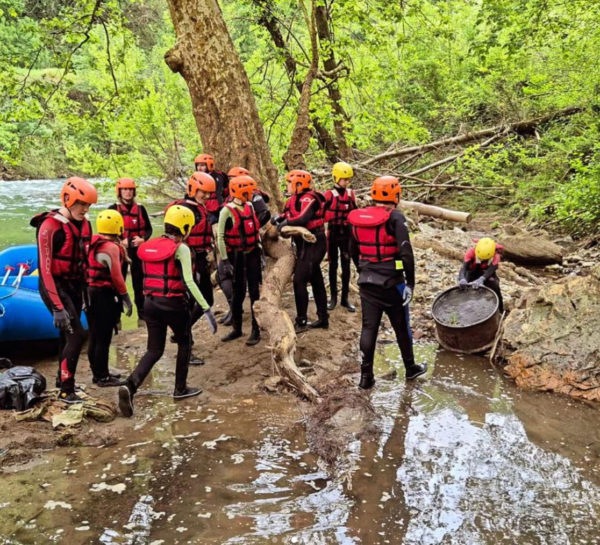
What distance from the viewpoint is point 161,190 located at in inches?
693

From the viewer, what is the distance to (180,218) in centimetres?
446

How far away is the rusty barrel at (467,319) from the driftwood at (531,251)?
14.2 feet

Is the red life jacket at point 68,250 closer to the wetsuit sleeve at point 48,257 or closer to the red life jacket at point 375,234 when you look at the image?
the wetsuit sleeve at point 48,257

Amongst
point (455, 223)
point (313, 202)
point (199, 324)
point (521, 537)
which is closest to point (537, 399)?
point (521, 537)

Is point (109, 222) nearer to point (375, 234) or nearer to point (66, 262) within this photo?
point (66, 262)

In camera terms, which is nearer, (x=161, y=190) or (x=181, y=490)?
(x=181, y=490)

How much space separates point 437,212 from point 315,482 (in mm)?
10083

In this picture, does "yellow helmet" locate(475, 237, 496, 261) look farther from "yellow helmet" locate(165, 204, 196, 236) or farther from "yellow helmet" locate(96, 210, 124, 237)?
"yellow helmet" locate(96, 210, 124, 237)

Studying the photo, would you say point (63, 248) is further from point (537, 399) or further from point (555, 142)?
point (555, 142)

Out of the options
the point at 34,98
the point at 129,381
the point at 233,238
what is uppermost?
the point at 34,98

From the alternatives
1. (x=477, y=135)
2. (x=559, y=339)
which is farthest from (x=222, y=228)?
(x=477, y=135)

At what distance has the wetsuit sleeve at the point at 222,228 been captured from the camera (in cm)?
574

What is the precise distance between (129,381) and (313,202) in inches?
116

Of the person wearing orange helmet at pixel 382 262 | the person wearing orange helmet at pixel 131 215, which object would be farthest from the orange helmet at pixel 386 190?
the person wearing orange helmet at pixel 131 215
